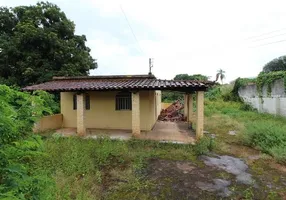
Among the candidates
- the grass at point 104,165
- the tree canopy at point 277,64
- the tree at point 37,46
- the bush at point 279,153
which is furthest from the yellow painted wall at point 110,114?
the tree canopy at point 277,64

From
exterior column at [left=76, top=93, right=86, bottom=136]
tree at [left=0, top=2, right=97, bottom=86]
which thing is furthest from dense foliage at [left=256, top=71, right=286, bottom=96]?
tree at [left=0, top=2, right=97, bottom=86]

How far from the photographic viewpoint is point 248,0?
39.5 feet

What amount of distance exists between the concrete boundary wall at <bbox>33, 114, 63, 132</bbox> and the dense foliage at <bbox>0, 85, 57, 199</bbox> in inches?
328

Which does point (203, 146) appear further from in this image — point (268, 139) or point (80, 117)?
point (80, 117)

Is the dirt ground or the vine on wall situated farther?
the vine on wall

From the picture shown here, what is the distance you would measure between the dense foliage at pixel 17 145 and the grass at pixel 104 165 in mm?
862

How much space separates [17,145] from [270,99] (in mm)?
17254

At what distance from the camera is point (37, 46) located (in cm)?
1608

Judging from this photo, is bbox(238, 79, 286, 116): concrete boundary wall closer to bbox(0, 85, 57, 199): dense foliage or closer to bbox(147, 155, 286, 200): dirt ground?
bbox(147, 155, 286, 200): dirt ground

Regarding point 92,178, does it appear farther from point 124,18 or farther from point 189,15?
point 189,15

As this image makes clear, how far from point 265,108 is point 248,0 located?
8.62 metres

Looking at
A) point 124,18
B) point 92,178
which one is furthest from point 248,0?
point 92,178

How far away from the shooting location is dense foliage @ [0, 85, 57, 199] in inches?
88.4

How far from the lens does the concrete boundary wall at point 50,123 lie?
1091 centimetres
